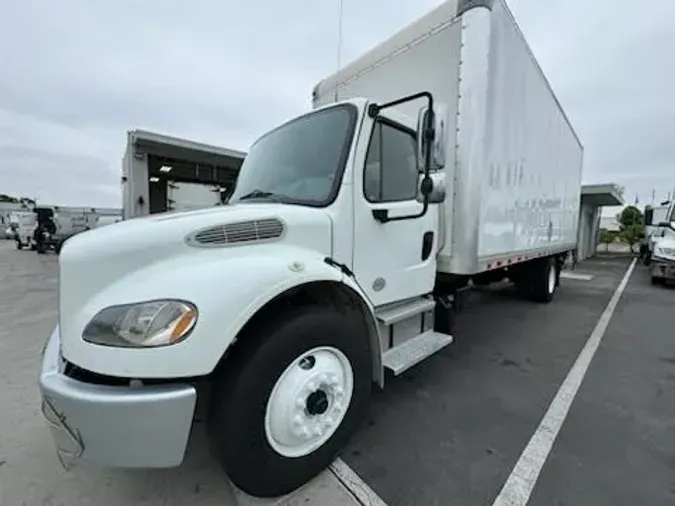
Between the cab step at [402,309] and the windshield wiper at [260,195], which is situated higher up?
the windshield wiper at [260,195]

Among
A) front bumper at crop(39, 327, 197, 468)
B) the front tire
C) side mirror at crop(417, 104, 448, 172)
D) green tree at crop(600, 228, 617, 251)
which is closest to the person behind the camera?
front bumper at crop(39, 327, 197, 468)

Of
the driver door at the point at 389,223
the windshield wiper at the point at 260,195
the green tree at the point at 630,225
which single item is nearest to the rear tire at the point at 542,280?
the driver door at the point at 389,223

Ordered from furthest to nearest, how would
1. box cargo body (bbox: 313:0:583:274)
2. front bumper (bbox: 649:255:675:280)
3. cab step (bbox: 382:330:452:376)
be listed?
front bumper (bbox: 649:255:675:280) → box cargo body (bbox: 313:0:583:274) → cab step (bbox: 382:330:452:376)

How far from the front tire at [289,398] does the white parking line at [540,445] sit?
0.94 meters

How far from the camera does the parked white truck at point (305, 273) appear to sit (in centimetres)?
163

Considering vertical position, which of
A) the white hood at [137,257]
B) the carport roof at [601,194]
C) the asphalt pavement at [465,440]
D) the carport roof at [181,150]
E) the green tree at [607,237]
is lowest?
the asphalt pavement at [465,440]

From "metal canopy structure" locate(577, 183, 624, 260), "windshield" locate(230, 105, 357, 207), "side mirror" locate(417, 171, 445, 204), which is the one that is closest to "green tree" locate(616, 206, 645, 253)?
"metal canopy structure" locate(577, 183, 624, 260)

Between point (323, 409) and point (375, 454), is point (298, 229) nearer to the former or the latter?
point (323, 409)

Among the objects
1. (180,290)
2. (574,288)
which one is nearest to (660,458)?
(180,290)

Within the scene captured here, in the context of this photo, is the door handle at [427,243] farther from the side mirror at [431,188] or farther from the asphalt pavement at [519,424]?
the asphalt pavement at [519,424]

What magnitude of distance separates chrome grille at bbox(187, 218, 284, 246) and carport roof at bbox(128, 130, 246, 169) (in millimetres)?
9342

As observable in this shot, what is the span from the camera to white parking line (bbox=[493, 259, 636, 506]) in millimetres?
2150

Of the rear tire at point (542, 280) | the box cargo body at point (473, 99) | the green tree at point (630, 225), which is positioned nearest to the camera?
the box cargo body at point (473, 99)

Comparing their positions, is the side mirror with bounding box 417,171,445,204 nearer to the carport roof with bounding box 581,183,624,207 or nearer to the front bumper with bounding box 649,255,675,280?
the front bumper with bounding box 649,255,675,280
